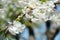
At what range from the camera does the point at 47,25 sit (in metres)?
0.81

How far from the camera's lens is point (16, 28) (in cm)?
72

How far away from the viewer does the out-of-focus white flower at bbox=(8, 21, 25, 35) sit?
2.36 ft

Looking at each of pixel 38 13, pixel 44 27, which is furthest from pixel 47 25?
pixel 38 13

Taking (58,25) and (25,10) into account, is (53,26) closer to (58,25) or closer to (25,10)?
(58,25)

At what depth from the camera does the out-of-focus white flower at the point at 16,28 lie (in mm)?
720

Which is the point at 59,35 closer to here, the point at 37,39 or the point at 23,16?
the point at 37,39

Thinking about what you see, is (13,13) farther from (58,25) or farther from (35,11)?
(58,25)

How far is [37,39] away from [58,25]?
154 mm

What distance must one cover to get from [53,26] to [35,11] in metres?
0.16

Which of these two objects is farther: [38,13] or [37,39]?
[37,39]

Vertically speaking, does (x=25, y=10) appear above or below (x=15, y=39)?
above

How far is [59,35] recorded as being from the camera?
0.81 metres

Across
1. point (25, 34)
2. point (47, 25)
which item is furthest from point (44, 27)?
point (25, 34)

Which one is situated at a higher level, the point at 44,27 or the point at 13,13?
the point at 13,13
